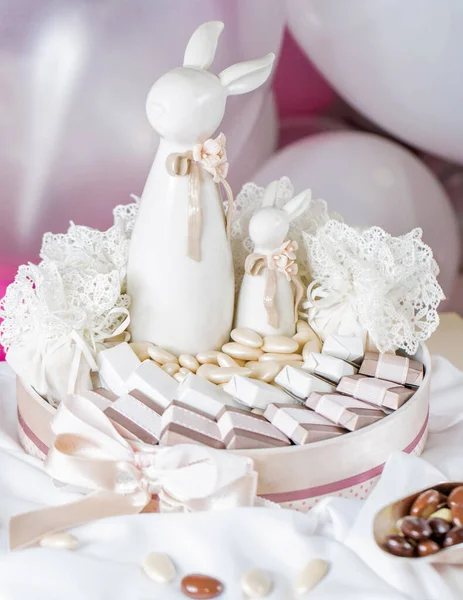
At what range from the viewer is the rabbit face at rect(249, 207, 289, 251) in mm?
1034

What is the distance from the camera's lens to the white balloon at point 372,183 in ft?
4.95

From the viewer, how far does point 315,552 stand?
32.1 inches

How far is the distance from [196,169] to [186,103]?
0.29 ft

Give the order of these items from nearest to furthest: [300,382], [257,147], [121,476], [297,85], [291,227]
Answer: [121,476], [300,382], [291,227], [257,147], [297,85]

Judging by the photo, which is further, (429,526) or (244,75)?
(244,75)

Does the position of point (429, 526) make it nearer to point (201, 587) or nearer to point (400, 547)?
point (400, 547)

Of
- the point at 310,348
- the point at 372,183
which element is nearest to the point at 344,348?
the point at 310,348

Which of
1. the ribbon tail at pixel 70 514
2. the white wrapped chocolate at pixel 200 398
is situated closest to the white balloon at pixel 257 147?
the white wrapped chocolate at pixel 200 398

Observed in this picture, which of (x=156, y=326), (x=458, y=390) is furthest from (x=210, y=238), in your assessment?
(x=458, y=390)

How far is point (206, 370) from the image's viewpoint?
3.30 ft

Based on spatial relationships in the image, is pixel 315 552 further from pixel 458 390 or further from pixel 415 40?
pixel 415 40

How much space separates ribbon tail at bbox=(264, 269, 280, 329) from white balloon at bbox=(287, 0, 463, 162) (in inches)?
21.9

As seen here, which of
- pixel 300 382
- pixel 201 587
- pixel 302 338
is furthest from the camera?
pixel 302 338

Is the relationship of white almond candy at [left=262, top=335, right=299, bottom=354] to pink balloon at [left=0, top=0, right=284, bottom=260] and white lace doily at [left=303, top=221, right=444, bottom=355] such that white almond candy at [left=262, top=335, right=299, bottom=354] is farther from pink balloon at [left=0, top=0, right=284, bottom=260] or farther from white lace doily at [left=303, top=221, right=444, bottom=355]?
pink balloon at [left=0, top=0, right=284, bottom=260]
